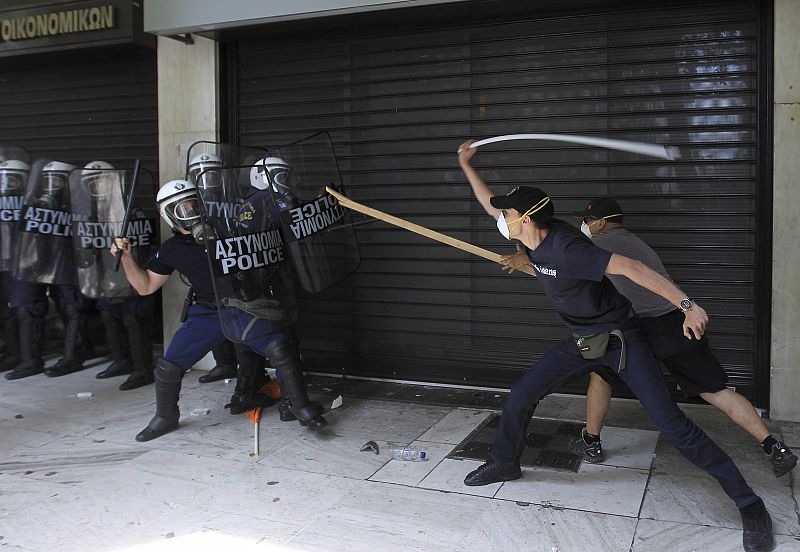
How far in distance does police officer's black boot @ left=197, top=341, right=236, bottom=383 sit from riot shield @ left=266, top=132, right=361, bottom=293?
161 cm

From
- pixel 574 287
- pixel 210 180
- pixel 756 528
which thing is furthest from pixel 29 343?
pixel 756 528

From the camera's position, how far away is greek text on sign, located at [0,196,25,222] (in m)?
7.29

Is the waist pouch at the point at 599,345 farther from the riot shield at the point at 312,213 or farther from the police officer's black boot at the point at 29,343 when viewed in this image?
the police officer's black boot at the point at 29,343

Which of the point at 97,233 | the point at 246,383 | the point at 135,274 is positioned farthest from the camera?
the point at 97,233

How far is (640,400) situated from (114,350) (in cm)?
524

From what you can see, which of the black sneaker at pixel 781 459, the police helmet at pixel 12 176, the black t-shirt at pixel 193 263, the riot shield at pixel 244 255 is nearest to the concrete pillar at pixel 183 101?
the police helmet at pixel 12 176

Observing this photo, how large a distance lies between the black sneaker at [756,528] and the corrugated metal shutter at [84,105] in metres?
6.28

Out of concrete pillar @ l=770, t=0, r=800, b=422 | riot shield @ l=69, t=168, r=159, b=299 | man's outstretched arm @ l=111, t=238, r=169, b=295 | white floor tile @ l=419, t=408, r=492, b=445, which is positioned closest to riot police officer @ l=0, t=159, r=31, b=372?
riot shield @ l=69, t=168, r=159, b=299

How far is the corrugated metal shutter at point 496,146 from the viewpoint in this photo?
229 inches

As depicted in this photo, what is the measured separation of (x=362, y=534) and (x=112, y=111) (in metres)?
5.88

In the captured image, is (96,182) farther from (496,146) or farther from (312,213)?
(496,146)

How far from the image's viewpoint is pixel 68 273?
729cm

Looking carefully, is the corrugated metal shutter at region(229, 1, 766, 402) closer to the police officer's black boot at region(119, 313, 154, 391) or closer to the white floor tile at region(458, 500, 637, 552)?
the police officer's black boot at region(119, 313, 154, 391)

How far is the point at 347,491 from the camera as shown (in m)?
4.47
